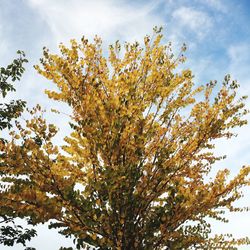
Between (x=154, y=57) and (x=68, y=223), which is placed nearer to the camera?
(x=68, y=223)

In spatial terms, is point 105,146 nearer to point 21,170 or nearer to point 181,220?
point 21,170

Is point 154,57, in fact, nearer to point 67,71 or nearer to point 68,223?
point 67,71

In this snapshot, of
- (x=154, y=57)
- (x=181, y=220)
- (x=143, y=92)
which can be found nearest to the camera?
(x=181, y=220)

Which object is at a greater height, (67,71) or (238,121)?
(67,71)

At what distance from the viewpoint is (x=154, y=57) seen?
20.9ft

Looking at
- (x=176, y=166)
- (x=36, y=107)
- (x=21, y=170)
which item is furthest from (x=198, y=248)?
(x=36, y=107)

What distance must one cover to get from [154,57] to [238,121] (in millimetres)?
1999

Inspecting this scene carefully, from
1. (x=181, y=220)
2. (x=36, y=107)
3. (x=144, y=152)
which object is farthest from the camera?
(x=144, y=152)

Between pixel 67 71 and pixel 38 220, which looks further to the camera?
pixel 67 71

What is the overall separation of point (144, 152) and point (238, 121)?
1.76m

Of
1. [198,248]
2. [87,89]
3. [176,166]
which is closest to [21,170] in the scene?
[87,89]

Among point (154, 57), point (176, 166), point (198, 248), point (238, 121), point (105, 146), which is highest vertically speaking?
point (154, 57)

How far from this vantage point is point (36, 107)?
4766 mm

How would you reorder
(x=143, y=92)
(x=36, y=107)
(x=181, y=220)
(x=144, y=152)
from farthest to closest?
(x=143, y=92) → (x=144, y=152) → (x=181, y=220) → (x=36, y=107)
